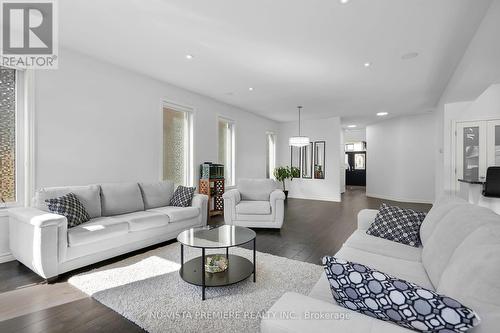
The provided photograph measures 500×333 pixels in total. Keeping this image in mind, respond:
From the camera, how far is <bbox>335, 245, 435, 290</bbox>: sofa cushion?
5.39 ft

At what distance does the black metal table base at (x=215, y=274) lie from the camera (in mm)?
2227

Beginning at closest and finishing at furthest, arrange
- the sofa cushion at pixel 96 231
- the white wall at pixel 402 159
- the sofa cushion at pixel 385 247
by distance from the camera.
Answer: the sofa cushion at pixel 385 247 < the sofa cushion at pixel 96 231 < the white wall at pixel 402 159

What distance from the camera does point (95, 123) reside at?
12.4 ft

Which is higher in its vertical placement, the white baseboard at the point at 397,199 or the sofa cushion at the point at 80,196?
the sofa cushion at the point at 80,196

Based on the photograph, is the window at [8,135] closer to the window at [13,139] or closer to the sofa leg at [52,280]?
the window at [13,139]

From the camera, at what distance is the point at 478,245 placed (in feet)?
3.64

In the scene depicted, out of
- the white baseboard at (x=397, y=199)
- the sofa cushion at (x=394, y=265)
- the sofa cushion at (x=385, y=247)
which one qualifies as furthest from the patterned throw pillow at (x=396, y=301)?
the white baseboard at (x=397, y=199)

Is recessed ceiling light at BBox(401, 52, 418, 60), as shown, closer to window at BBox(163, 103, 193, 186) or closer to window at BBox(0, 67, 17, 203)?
window at BBox(163, 103, 193, 186)

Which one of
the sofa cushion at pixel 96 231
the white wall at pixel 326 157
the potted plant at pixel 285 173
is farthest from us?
the potted plant at pixel 285 173

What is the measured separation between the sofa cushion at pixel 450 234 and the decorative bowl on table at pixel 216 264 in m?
1.67

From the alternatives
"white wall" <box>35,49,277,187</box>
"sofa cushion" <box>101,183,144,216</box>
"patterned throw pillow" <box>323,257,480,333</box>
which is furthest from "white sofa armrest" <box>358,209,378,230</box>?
"white wall" <box>35,49,277,187</box>

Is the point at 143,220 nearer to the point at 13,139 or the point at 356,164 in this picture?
the point at 13,139

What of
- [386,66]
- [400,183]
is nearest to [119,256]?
[386,66]

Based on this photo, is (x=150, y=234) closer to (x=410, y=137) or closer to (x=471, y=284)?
(x=471, y=284)
